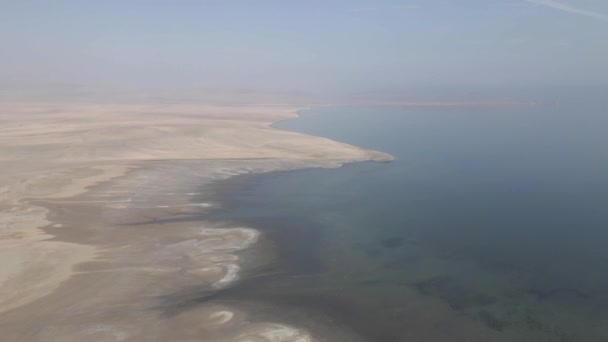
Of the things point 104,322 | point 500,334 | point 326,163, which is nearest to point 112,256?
point 104,322

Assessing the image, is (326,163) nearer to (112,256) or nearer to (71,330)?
(112,256)

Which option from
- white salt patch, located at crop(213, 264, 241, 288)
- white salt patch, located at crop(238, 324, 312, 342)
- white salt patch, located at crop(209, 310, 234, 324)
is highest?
white salt patch, located at crop(213, 264, 241, 288)

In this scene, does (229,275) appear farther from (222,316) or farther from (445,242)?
(445,242)

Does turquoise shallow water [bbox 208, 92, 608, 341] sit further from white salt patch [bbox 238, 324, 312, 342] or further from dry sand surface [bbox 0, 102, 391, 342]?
dry sand surface [bbox 0, 102, 391, 342]

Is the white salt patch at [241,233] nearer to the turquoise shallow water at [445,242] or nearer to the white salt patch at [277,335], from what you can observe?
the turquoise shallow water at [445,242]

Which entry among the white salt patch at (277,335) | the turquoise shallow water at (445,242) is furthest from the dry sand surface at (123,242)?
the turquoise shallow water at (445,242)

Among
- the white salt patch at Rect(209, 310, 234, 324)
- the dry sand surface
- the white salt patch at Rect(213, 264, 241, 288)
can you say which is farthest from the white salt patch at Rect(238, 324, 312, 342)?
the white salt patch at Rect(213, 264, 241, 288)
